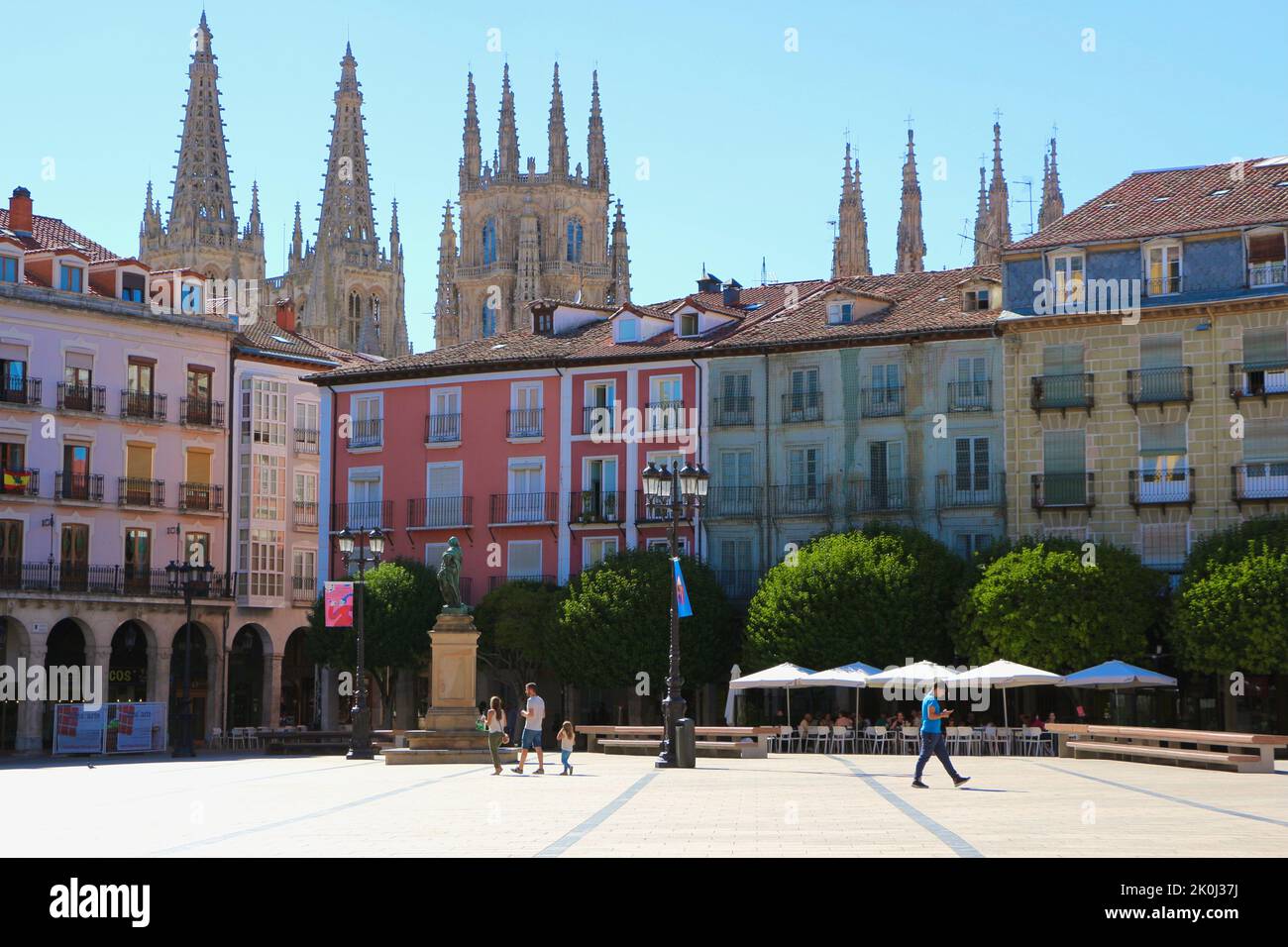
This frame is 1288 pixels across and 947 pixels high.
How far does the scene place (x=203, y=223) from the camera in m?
164

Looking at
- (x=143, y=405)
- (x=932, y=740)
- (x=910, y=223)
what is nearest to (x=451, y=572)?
(x=932, y=740)

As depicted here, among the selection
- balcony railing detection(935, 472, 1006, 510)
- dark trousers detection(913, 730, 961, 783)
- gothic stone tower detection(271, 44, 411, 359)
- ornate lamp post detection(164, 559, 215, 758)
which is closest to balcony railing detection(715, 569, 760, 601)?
balcony railing detection(935, 472, 1006, 510)

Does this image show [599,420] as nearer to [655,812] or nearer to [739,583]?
[739,583]

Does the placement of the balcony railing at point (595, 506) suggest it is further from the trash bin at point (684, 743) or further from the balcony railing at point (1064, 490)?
the trash bin at point (684, 743)

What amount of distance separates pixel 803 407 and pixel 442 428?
13.1 meters

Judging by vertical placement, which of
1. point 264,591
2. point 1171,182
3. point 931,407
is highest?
point 1171,182

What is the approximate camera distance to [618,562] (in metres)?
64.3

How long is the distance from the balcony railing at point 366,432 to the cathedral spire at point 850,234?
4841 cm

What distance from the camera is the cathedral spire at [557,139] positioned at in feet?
535

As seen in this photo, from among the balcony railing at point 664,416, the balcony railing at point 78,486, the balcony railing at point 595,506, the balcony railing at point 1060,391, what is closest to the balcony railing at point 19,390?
the balcony railing at point 78,486
